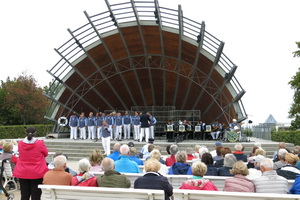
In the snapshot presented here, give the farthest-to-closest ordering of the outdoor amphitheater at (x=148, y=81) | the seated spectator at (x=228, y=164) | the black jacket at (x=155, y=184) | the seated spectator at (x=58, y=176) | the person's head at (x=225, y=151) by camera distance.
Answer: the outdoor amphitheater at (x=148, y=81)
the person's head at (x=225, y=151)
the seated spectator at (x=228, y=164)
the seated spectator at (x=58, y=176)
the black jacket at (x=155, y=184)

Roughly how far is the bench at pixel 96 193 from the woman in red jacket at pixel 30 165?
1.45 metres

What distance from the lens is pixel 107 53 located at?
21.5 m

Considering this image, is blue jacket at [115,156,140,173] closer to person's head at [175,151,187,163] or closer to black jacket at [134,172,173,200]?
person's head at [175,151,187,163]

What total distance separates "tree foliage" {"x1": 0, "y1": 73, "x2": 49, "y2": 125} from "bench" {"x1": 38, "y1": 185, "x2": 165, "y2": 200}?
29.8 m

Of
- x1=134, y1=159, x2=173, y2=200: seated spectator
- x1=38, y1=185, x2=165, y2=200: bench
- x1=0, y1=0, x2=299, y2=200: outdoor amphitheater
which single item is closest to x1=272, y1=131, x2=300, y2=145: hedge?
x1=0, y1=0, x2=299, y2=200: outdoor amphitheater

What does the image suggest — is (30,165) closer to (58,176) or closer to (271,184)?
(58,176)

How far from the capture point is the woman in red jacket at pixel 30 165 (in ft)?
17.9

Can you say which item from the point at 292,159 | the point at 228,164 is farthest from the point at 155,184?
the point at 292,159

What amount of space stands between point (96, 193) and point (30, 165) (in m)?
2.36

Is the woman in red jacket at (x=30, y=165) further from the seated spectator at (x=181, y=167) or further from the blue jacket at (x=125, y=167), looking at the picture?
the seated spectator at (x=181, y=167)

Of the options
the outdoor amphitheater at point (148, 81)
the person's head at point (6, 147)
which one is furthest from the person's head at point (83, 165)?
the outdoor amphitheater at point (148, 81)

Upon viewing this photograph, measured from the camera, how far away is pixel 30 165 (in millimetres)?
5496

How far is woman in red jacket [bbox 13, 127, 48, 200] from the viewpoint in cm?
546

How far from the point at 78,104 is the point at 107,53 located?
5046mm
